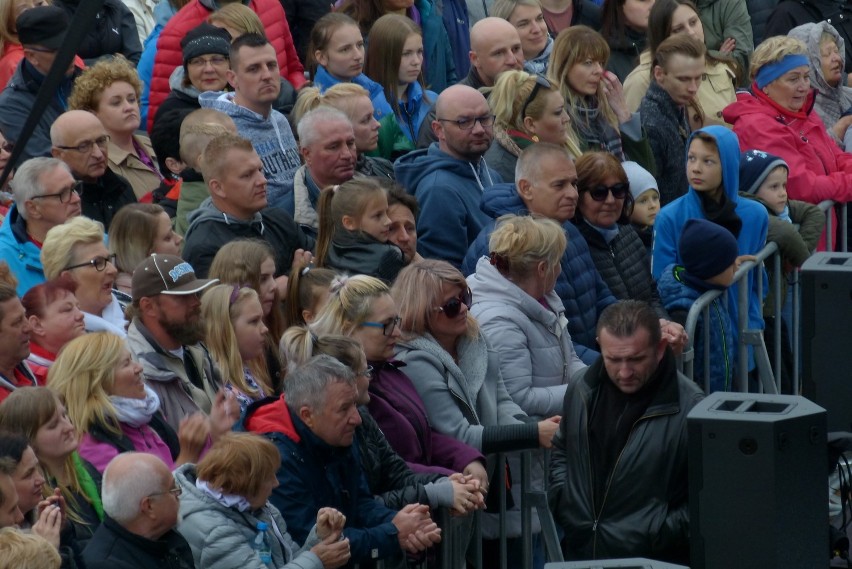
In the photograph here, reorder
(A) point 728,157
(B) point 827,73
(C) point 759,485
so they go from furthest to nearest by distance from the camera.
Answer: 1. (B) point 827,73
2. (A) point 728,157
3. (C) point 759,485

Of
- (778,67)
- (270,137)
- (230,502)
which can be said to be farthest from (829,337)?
(778,67)

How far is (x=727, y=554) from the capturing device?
4.32m

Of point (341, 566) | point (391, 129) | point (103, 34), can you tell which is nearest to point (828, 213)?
point (391, 129)

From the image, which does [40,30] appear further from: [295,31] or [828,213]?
[828,213]

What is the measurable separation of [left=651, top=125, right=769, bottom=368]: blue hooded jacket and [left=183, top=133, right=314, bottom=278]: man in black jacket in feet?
6.97

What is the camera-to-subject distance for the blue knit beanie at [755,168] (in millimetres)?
9000

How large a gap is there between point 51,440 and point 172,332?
1108 millimetres

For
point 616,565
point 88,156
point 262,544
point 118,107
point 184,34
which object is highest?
point 184,34

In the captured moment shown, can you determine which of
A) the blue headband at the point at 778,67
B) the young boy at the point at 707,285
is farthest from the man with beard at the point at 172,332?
the blue headband at the point at 778,67

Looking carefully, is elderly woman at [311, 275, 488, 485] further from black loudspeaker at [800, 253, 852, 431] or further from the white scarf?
black loudspeaker at [800, 253, 852, 431]

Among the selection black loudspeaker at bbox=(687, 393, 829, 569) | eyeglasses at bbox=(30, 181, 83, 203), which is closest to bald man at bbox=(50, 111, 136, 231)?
eyeglasses at bbox=(30, 181, 83, 203)

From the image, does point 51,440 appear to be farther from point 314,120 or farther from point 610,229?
point 610,229

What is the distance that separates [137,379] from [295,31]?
5987 millimetres

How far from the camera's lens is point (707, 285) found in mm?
7859
